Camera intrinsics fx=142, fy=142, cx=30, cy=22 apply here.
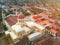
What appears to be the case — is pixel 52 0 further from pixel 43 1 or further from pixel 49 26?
pixel 49 26

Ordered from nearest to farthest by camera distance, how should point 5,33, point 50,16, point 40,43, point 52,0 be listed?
point 40,43 < point 5,33 < point 50,16 < point 52,0

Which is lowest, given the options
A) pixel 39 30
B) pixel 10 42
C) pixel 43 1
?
pixel 10 42

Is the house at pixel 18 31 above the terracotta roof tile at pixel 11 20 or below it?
below

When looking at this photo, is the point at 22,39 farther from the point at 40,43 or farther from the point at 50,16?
the point at 50,16

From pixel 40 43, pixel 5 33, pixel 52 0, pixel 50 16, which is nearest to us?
pixel 40 43

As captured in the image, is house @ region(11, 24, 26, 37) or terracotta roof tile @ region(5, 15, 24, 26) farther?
terracotta roof tile @ region(5, 15, 24, 26)

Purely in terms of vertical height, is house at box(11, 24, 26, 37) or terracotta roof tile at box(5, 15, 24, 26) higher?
terracotta roof tile at box(5, 15, 24, 26)

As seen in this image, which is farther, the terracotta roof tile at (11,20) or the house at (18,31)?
the terracotta roof tile at (11,20)

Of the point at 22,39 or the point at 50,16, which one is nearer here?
the point at 22,39

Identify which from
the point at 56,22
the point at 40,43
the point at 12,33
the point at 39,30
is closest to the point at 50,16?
the point at 56,22

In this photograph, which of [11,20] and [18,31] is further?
[11,20]

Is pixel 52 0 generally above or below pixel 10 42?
above
